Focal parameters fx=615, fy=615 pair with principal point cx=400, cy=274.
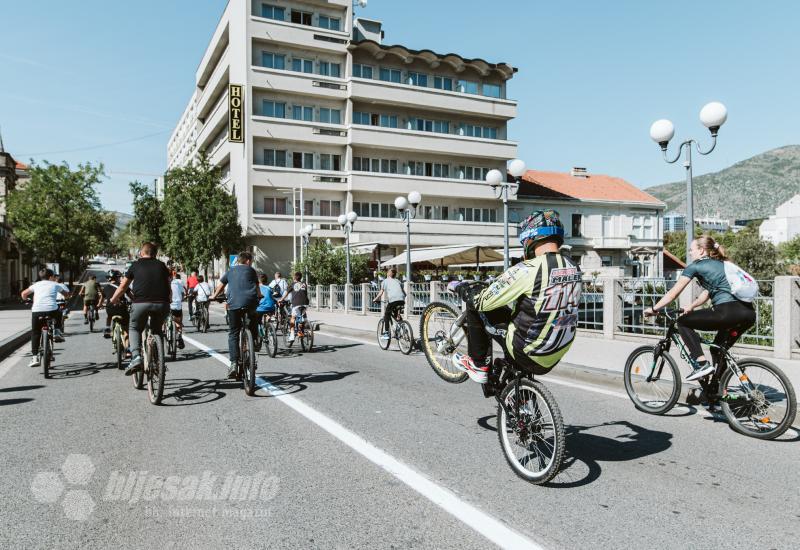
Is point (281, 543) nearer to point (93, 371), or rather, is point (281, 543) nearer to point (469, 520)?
point (469, 520)

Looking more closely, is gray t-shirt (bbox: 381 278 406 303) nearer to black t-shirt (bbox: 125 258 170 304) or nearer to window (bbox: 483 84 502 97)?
black t-shirt (bbox: 125 258 170 304)

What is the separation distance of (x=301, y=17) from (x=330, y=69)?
4.25 m

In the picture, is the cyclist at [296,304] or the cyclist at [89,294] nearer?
the cyclist at [296,304]

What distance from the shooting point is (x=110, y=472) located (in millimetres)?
4473

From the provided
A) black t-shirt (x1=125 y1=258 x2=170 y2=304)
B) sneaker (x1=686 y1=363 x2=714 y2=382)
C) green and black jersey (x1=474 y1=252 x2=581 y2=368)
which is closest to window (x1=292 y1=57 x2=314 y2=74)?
black t-shirt (x1=125 y1=258 x2=170 y2=304)

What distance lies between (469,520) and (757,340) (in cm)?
959

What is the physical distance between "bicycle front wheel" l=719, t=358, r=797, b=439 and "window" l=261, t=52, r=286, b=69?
1704 inches

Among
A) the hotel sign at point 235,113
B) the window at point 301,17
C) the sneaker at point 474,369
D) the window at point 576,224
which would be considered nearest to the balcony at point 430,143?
the window at point 576,224

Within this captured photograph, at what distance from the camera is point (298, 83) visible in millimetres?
44094

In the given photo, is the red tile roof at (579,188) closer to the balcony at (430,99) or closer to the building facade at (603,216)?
the building facade at (603,216)

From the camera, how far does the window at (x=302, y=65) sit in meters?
45.0

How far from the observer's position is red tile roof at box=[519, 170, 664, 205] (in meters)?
51.2

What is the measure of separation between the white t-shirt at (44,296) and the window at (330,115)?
3739cm

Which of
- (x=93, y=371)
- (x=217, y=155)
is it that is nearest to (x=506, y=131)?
(x=217, y=155)
